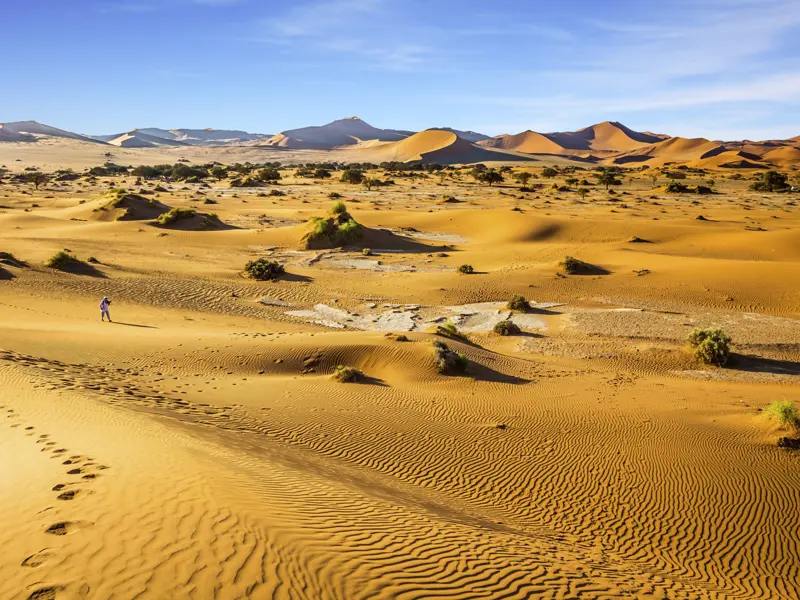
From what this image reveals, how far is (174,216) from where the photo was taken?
40094 millimetres

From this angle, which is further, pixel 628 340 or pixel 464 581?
pixel 628 340

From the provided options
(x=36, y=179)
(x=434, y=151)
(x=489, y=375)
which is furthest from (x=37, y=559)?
(x=434, y=151)

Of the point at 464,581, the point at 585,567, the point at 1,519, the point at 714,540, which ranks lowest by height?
the point at 714,540

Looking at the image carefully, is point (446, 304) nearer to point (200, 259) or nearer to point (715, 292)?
point (715, 292)

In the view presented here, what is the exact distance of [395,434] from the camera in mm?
11352

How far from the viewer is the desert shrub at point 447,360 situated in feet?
50.3

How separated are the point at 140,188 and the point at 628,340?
56768 millimetres

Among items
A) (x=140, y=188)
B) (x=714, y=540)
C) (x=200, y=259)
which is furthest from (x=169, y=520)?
(x=140, y=188)

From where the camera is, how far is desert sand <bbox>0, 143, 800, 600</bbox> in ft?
18.1

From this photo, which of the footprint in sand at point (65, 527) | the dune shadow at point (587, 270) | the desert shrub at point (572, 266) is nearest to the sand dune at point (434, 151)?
the dune shadow at point (587, 270)

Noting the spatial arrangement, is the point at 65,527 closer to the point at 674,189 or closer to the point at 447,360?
the point at 447,360

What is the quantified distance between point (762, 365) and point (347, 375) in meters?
12.3

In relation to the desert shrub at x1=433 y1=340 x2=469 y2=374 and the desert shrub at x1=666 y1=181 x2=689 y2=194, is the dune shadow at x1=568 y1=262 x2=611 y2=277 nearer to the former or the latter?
the desert shrub at x1=433 y1=340 x2=469 y2=374

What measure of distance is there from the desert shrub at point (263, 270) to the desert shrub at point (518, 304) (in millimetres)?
11118
